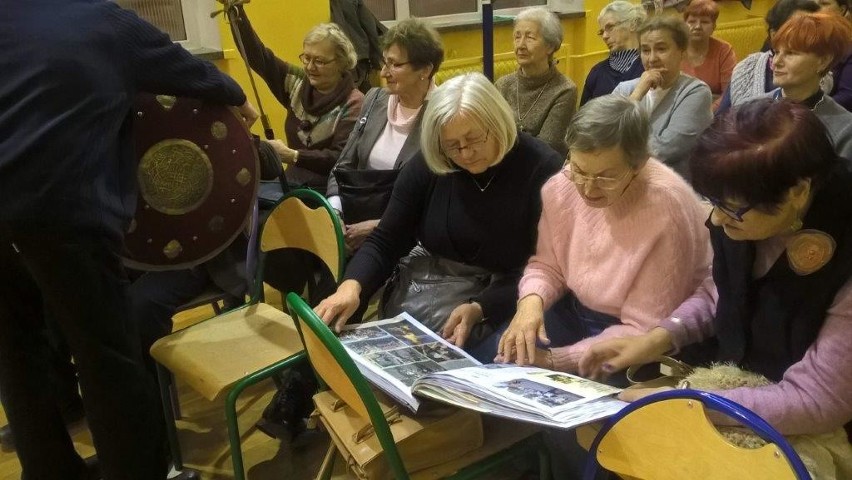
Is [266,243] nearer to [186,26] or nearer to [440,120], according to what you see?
[440,120]

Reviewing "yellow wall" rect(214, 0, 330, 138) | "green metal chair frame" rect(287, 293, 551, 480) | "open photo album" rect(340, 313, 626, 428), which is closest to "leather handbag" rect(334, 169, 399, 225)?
"open photo album" rect(340, 313, 626, 428)

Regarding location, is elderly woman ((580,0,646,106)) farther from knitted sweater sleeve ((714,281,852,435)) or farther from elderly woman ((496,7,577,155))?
knitted sweater sleeve ((714,281,852,435))

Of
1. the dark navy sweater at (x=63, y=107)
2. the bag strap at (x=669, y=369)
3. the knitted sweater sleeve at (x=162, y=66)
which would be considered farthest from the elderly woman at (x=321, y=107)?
the bag strap at (x=669, y=369)

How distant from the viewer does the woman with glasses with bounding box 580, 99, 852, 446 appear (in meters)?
0.97

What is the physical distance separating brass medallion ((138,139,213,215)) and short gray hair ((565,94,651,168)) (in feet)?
3.04

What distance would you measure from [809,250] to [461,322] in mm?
747

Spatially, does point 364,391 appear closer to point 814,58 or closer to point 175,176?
point 175,176

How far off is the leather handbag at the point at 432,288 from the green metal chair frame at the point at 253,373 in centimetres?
17

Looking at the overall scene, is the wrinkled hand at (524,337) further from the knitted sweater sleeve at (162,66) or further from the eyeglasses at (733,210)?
the knitted sweater sleeve at (162,66)

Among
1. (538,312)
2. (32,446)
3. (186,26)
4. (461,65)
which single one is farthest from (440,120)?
(461,65)

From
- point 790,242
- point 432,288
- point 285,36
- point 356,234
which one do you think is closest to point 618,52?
point 285,36

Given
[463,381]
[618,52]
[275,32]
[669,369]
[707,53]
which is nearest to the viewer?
[463,381]

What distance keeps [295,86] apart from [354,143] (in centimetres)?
63

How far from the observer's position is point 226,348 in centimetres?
172
